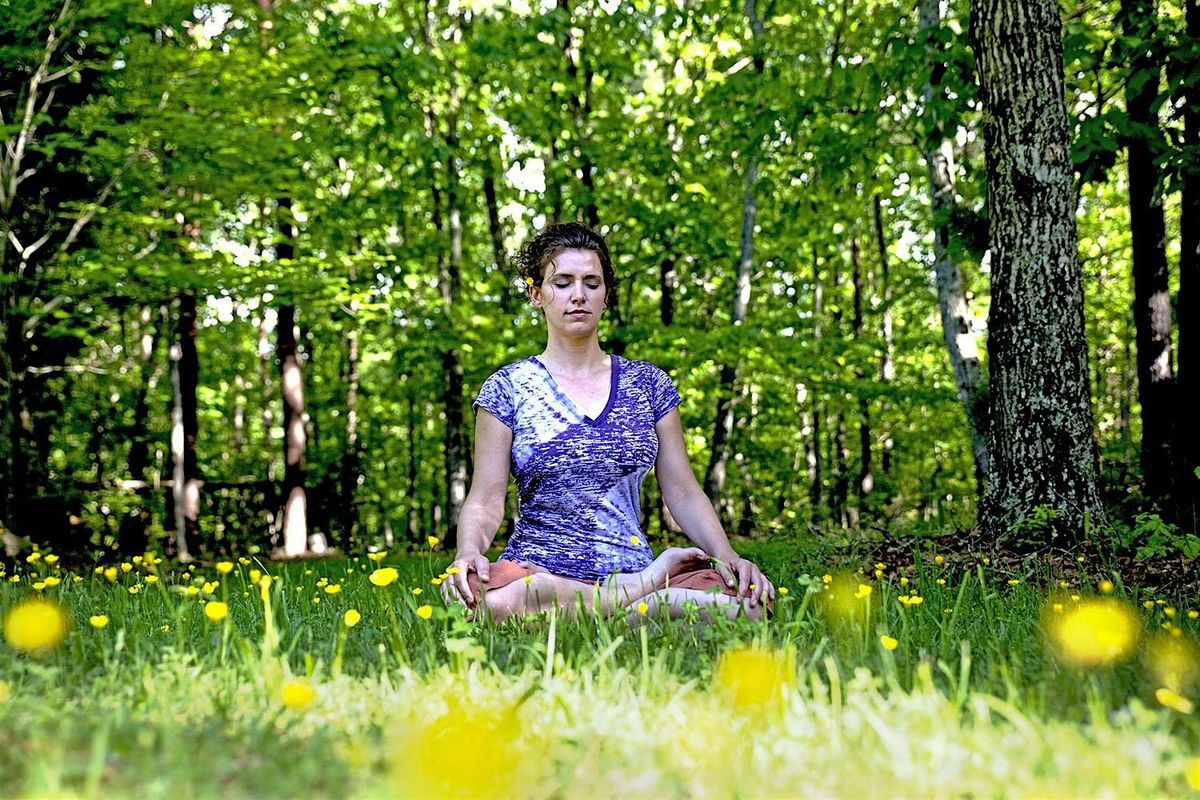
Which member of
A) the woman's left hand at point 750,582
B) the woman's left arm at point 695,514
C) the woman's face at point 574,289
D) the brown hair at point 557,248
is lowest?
the woman's left hand at point 750,582

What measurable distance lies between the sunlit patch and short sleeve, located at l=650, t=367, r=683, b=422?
66.3 inches

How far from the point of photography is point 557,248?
384 centimetres

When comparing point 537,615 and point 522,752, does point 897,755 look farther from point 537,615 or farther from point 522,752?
point 537,615

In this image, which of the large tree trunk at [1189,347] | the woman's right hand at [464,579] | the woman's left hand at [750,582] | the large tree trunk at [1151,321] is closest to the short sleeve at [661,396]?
the woman's left hand at [750,582]

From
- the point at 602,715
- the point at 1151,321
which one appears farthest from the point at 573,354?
the point at 1151,321

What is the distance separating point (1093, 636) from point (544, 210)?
41.4ft

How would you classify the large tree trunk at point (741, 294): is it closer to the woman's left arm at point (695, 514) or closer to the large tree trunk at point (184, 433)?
the woman's left arm at point (695, 514)

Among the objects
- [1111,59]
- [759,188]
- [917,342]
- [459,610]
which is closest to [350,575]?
[459,610]

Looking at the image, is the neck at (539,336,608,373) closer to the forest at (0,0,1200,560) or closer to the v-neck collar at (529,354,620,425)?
the v-neck collar at (529,354,620,425)

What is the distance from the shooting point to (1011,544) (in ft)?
16.6

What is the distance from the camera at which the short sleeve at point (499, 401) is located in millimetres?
3832

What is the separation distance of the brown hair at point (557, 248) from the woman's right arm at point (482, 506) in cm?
66

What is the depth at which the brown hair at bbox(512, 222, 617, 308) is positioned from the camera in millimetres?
3855

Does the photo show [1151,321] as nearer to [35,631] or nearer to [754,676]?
[754,676]
